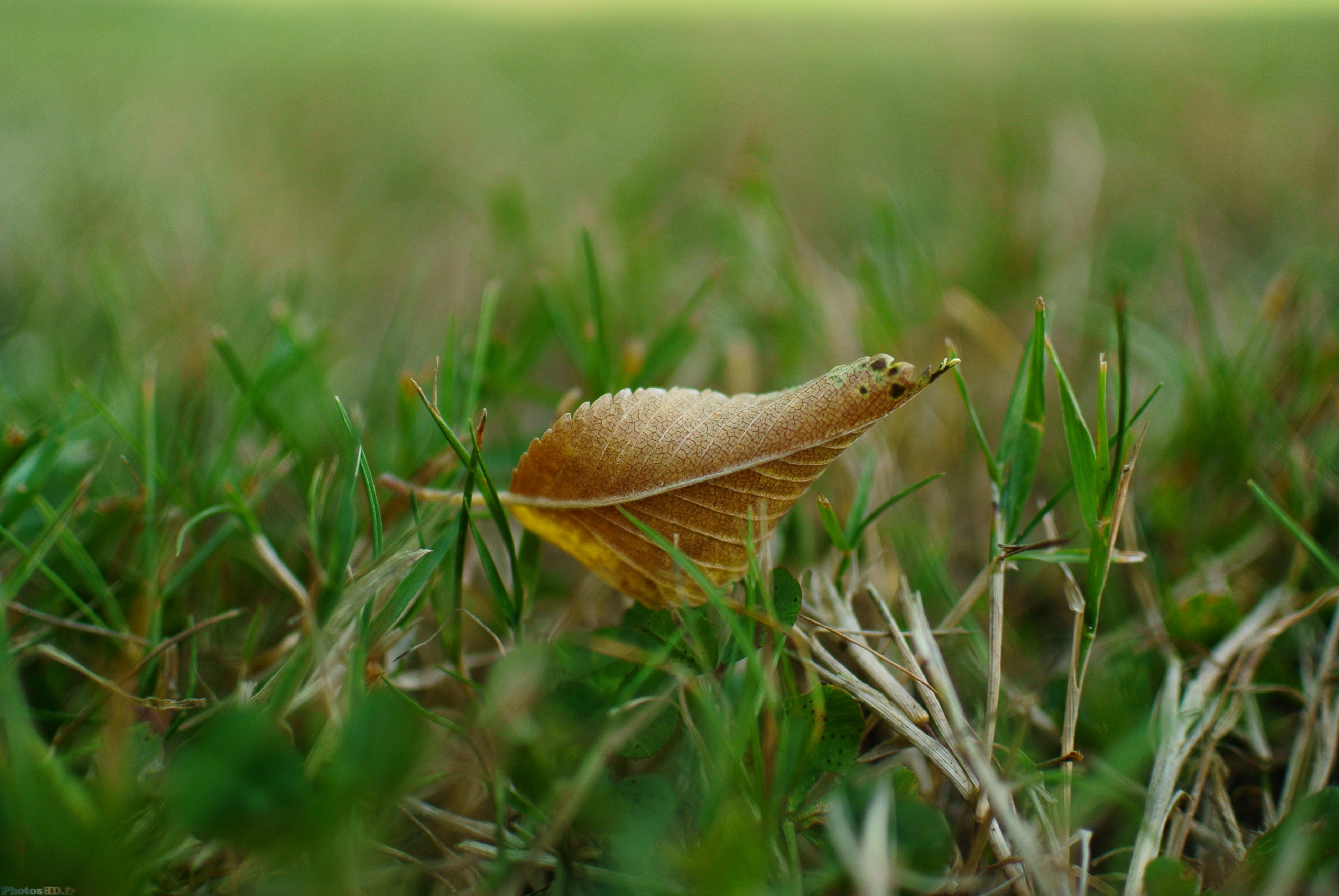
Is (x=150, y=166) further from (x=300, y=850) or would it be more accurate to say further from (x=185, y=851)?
(x=300, y=850)

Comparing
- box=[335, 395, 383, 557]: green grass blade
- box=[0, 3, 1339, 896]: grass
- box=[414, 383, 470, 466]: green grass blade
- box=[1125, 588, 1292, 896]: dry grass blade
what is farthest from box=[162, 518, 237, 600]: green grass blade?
box=[1125, 588, 1292, 896]: dry grass blade

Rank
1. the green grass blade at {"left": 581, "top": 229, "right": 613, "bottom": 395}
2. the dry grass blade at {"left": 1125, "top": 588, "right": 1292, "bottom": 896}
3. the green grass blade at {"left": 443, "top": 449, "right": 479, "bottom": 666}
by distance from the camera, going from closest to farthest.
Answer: the dry grass blade at {"left": 1125, "top": 588, "right": 1292, "bottom": 896}
the green grass blade at {"left": 443, "top": 449, "right": 479, "bottom": 666}
the green grass blade at {"left": 581, "top": 229, "right": 613, "bottom": 395}

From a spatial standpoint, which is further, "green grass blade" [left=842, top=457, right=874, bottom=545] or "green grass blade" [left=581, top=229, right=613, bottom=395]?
"green grass blade" [left=581, top=229, right=613, bottom=395]

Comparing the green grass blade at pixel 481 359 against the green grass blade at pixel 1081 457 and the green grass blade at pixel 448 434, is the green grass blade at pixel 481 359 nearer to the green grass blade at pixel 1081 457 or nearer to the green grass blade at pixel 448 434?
the green grass blade at pixel 448 434

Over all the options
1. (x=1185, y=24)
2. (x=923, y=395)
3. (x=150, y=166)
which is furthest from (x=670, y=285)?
(x=1185, y=24)

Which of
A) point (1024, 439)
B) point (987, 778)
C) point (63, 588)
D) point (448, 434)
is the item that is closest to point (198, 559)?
point (63, 588)

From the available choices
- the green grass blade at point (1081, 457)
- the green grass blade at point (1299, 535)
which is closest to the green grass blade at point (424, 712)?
the green grass blade at point (1081, 457)

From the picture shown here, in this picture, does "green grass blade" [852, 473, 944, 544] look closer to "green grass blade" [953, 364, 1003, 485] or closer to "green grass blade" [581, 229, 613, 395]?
"green grass blade" [953, 364, 1003, 485]
